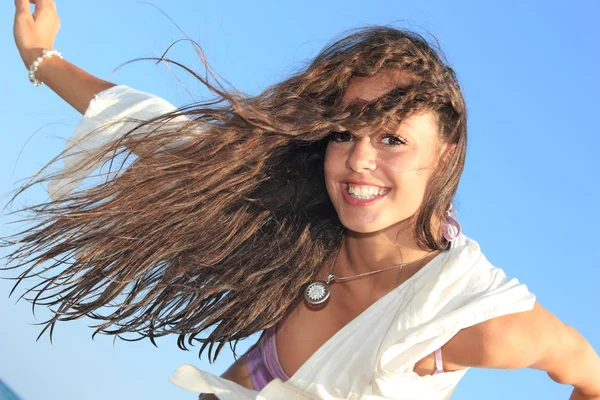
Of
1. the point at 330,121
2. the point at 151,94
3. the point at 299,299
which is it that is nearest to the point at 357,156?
the point at 330,121

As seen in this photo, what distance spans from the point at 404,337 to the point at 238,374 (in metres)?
0.79

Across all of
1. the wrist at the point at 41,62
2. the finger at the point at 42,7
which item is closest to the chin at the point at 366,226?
the wrist at the point at 41,62

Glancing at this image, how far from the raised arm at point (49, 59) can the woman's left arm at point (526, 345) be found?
1.76 metres

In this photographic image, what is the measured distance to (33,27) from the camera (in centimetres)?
333

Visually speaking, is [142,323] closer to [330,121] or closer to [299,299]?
[299,299]

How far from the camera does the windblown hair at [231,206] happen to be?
2791mm

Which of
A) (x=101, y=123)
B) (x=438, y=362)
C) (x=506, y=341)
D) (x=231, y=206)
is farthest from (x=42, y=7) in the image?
(x=506, y=341)

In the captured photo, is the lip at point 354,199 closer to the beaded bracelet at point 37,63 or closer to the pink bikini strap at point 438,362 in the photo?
the pink bikini strap at point 438,362

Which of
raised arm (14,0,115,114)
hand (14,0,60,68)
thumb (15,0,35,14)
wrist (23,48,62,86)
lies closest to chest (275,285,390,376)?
raised arm (14,0,115,114)

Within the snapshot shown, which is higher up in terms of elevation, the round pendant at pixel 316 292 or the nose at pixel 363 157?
the nose at pixel 363 157

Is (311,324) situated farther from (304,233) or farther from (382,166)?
(382,166)

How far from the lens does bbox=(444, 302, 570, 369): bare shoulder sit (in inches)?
102

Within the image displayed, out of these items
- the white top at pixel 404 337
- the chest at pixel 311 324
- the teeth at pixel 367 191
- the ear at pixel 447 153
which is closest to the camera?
the white top at pixel 404 337

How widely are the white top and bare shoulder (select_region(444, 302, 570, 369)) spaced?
0.05m
